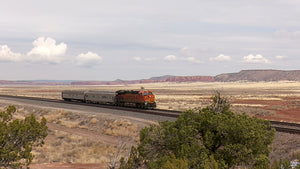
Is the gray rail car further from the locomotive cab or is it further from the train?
the locomotive cab

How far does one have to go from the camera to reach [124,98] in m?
42.8

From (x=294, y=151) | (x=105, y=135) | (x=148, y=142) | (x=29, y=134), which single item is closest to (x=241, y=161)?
(x=148, y=142)

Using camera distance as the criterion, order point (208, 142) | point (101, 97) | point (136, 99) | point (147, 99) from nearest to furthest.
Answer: point (208, 142) < point (147, 99) < point (136, 99) < point (101, 97)

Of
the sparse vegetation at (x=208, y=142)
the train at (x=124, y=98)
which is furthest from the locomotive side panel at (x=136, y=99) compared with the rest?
the sparse vegetation at (x=208, y=142)

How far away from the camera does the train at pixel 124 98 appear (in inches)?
1545

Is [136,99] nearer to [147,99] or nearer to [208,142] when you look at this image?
[147,99]

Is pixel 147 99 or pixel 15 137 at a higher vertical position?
pixel 15 137

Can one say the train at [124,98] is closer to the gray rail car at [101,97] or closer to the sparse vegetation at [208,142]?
the gray rail car at [101,97]

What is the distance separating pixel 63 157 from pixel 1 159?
805 cm

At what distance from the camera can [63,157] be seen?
64.6 ft

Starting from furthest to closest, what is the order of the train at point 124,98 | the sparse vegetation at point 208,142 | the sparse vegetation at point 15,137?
the train at point 124,98 → the sparse vegetation at point 15,137 → the sparse vegetation at point 208,142

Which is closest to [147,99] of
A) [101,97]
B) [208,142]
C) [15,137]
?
[101,97]

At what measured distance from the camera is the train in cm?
3925

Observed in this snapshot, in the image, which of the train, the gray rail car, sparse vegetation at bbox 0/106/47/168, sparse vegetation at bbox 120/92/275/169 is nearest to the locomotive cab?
the train
